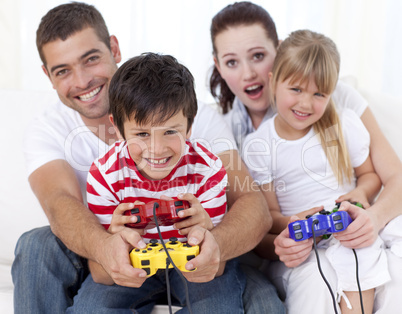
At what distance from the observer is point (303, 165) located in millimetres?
1602

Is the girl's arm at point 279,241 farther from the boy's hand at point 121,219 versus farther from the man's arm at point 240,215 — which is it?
the boy's hand at point 121,219

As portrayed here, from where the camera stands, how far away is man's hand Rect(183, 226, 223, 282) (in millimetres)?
1077

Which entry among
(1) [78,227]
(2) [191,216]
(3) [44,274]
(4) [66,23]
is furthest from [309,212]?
(4) [66,23]

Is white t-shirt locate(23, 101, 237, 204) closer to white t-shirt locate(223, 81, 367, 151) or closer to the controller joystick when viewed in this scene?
white t-shirt locate(223, 81, 367, 151)

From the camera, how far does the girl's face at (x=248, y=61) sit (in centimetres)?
172

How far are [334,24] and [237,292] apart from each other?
1692 mm

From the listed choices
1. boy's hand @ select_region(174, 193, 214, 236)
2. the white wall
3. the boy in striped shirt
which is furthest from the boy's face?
the white wall

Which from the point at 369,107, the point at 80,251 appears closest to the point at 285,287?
the point at 80,251

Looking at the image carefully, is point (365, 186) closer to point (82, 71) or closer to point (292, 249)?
point (292, 249)

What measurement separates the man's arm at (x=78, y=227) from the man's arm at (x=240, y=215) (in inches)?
10.0

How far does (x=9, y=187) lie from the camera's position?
172 centimetres

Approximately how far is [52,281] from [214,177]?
0.51 meters

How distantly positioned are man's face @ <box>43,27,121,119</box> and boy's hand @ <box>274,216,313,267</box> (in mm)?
691

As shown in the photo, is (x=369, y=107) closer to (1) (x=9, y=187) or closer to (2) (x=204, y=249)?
(2) (x=204, y=249)
